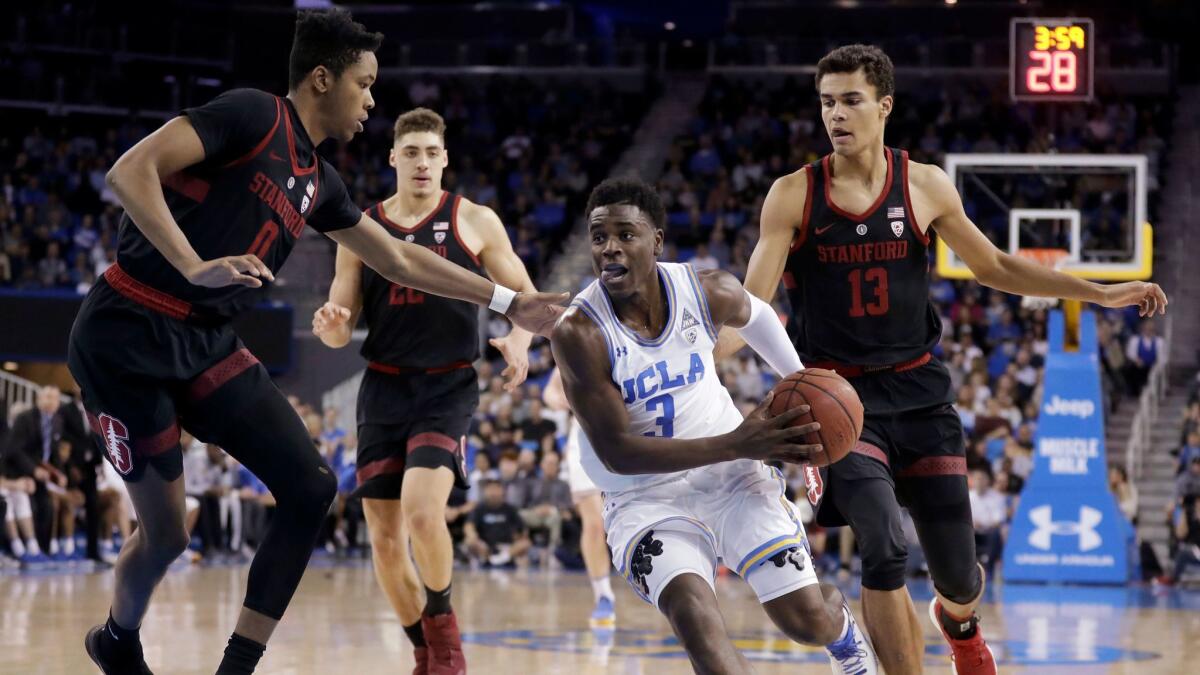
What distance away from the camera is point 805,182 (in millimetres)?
5906

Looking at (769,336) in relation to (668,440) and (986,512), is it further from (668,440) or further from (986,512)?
(986,512)

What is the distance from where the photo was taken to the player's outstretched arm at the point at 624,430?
4.52 meters

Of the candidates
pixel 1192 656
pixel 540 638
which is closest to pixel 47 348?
pixel 540 638

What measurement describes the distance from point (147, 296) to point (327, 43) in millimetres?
1054

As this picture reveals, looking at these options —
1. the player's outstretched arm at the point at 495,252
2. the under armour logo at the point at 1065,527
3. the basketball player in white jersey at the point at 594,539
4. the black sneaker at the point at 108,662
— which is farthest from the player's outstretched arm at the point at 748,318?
the under armour logo at the point at 1065,527

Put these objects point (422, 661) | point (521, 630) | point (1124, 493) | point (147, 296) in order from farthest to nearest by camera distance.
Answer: point (1124, 493), point (521, 630), point (422, 661), point (147, 296)

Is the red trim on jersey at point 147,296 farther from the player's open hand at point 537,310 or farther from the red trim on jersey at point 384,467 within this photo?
the red trim on jersey at point 384,467

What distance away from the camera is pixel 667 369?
16.4 ft

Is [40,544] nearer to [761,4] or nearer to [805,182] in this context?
[805,182]

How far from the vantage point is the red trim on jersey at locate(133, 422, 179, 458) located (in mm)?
5000

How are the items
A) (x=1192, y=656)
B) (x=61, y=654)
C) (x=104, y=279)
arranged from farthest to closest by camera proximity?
(x=1192, y=656)
(x=61, y=654)
(x=104, y=279)

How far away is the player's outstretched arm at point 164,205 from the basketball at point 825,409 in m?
1.65

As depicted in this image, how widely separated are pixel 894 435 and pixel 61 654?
4.66 meters

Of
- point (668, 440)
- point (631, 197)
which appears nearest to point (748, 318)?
point (631, 197)
